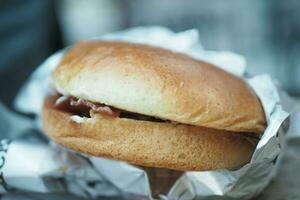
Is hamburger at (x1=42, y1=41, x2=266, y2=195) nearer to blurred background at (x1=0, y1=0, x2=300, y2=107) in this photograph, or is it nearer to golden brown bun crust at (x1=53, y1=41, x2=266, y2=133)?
golden brown bun crust at (x1=53, y1=41, x2=266, y2=133)

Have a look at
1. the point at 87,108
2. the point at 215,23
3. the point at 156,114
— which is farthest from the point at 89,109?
the point at 215,23

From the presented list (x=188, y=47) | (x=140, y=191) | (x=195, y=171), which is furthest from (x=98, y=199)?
(x=188, y=47)

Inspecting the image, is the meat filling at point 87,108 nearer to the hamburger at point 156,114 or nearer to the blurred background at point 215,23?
the hamburger at point 156,114

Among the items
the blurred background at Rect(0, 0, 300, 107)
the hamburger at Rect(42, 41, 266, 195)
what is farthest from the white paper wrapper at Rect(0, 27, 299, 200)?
the blurred background at Rect(0, 0, 300, 107)

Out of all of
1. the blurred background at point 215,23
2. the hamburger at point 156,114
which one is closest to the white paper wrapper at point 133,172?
the hamburger at point 156,114

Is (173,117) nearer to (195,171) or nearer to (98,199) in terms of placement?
(195,171)

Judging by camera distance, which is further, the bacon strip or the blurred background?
the blurred background
